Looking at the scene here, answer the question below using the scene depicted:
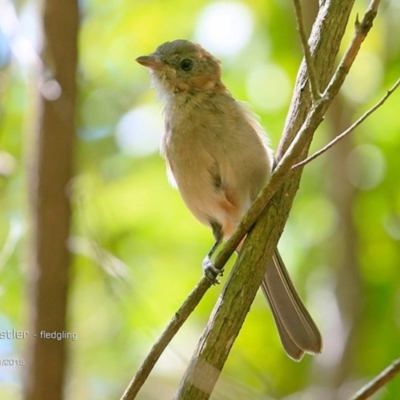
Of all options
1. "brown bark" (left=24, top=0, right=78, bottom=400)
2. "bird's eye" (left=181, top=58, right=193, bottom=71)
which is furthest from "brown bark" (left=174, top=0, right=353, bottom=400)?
"brown bark" (left=24, top=0, right=78, bottom=400)

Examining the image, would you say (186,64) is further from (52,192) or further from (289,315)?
(289,315)

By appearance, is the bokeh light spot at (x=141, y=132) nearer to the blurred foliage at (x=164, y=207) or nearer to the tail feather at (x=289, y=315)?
the blurred foliage at (x=164, y=207)

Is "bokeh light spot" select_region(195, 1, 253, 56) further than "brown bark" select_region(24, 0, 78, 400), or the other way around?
"bokeh light spot" select_region(195, 1, 253, 56)

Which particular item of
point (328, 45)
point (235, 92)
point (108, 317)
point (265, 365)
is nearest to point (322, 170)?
point (235, 92)

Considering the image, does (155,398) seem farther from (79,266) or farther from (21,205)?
(21,205)

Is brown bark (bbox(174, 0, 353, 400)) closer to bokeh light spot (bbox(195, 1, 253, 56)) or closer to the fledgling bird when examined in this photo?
the fledgling bird

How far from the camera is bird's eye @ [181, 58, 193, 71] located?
4.11 metres

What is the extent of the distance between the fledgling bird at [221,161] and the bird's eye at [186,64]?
0.04 meters

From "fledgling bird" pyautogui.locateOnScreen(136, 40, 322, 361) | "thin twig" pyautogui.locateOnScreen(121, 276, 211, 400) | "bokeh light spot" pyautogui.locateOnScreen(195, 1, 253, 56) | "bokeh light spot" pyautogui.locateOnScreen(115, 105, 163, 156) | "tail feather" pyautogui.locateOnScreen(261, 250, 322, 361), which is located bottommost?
"thin twig" pyautogui.locateOnScreen(121, 276, 211, 400)

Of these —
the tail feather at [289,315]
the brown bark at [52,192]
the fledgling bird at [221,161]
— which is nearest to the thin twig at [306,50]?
the fledgling bird at [221,161]

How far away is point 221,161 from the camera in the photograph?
3.65 metres

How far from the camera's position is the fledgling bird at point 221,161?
3662 mm

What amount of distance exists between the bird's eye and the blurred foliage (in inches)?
33.0

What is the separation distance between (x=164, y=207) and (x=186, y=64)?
141 centimetres
